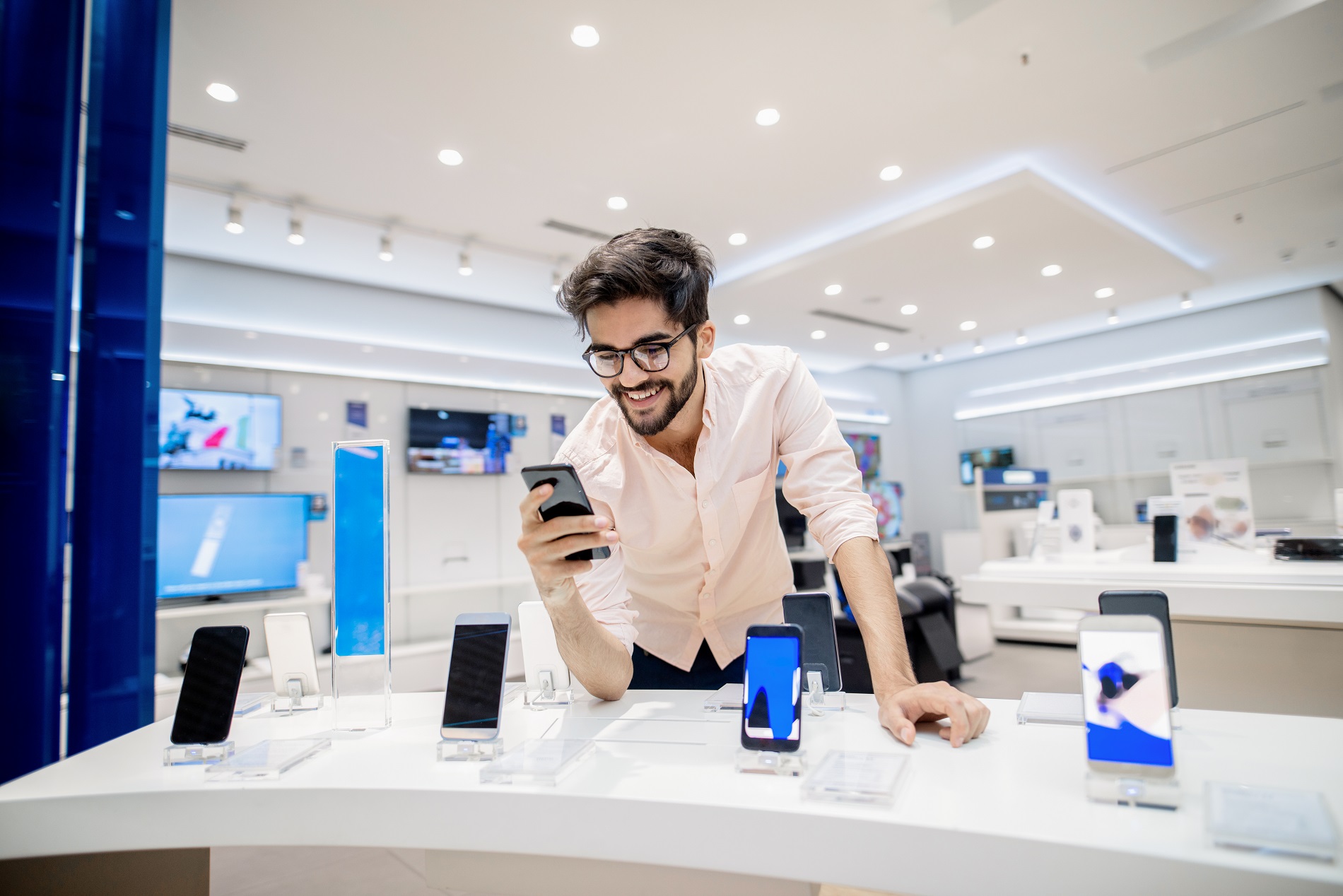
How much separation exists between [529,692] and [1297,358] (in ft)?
30.8

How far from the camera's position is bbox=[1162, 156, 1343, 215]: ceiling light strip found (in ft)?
14.8

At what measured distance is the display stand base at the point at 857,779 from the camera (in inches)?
30.5

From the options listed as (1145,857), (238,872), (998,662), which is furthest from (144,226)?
(998,662)

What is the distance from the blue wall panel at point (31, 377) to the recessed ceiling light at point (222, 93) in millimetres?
1961

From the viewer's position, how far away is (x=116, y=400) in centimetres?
168

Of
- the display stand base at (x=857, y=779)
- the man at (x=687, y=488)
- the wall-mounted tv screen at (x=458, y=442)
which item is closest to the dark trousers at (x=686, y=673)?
the man at (x=687, y=488)

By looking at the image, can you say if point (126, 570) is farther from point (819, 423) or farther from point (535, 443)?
point (535, 443)

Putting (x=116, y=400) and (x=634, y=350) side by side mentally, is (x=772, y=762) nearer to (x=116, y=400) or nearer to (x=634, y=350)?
(x=634, y=350)

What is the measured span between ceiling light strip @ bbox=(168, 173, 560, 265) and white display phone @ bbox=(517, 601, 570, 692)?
4149 millimetres

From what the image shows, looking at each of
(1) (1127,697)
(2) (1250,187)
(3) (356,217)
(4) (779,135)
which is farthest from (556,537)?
(2) (1250,187)

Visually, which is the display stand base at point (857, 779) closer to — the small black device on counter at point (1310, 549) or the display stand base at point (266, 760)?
the display stand base at point (266, 760)

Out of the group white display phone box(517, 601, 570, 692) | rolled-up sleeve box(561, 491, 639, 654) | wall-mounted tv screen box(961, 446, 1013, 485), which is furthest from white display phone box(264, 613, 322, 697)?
wall-mounted tv screen box(961, 446, 1013, 485)

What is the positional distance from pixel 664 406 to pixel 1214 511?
257 centimetres

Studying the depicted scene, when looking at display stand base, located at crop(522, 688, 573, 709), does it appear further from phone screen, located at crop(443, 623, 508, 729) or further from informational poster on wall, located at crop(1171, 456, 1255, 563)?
informational poster on wall, located at crop(1171, 456, 1255, 563)
